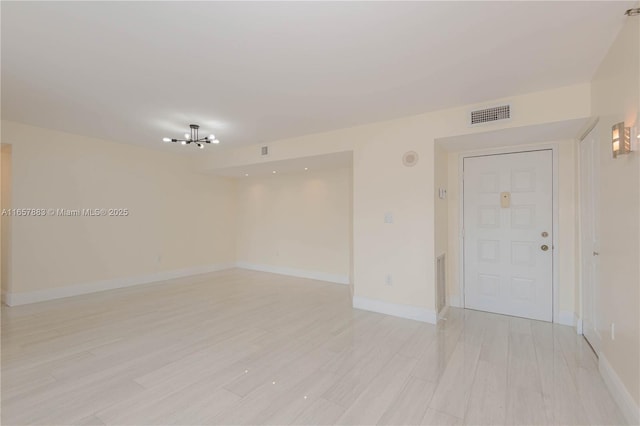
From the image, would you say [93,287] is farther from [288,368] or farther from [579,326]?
[579,326]

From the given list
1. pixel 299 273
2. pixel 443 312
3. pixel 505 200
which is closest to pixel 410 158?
pixel 505 200

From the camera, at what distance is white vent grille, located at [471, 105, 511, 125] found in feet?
9.89

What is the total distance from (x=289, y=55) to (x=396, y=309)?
319cm

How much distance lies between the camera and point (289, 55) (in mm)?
2291

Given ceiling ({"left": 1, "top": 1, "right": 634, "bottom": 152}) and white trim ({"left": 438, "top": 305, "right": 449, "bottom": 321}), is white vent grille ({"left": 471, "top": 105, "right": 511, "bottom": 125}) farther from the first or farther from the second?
white trim ({"left": 438, "top": 305, "right": 449, "bottom": 321})

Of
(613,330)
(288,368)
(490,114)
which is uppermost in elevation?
(490,114)

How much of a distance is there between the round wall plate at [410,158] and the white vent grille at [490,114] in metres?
0.72

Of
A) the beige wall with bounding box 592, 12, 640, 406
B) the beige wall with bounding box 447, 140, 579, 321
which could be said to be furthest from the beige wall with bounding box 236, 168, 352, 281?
the beige wall with bounding box 592, 12, 640, 406

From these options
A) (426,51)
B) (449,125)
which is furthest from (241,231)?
(426,51)

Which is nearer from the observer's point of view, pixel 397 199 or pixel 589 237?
pixel 589 237

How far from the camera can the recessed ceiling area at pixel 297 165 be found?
465cm

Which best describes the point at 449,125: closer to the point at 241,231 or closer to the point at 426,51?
the point at 426,51

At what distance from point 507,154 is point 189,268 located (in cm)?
624

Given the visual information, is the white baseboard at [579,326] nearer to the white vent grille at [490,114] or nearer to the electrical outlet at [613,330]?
the electrical outlet at [613,330]
